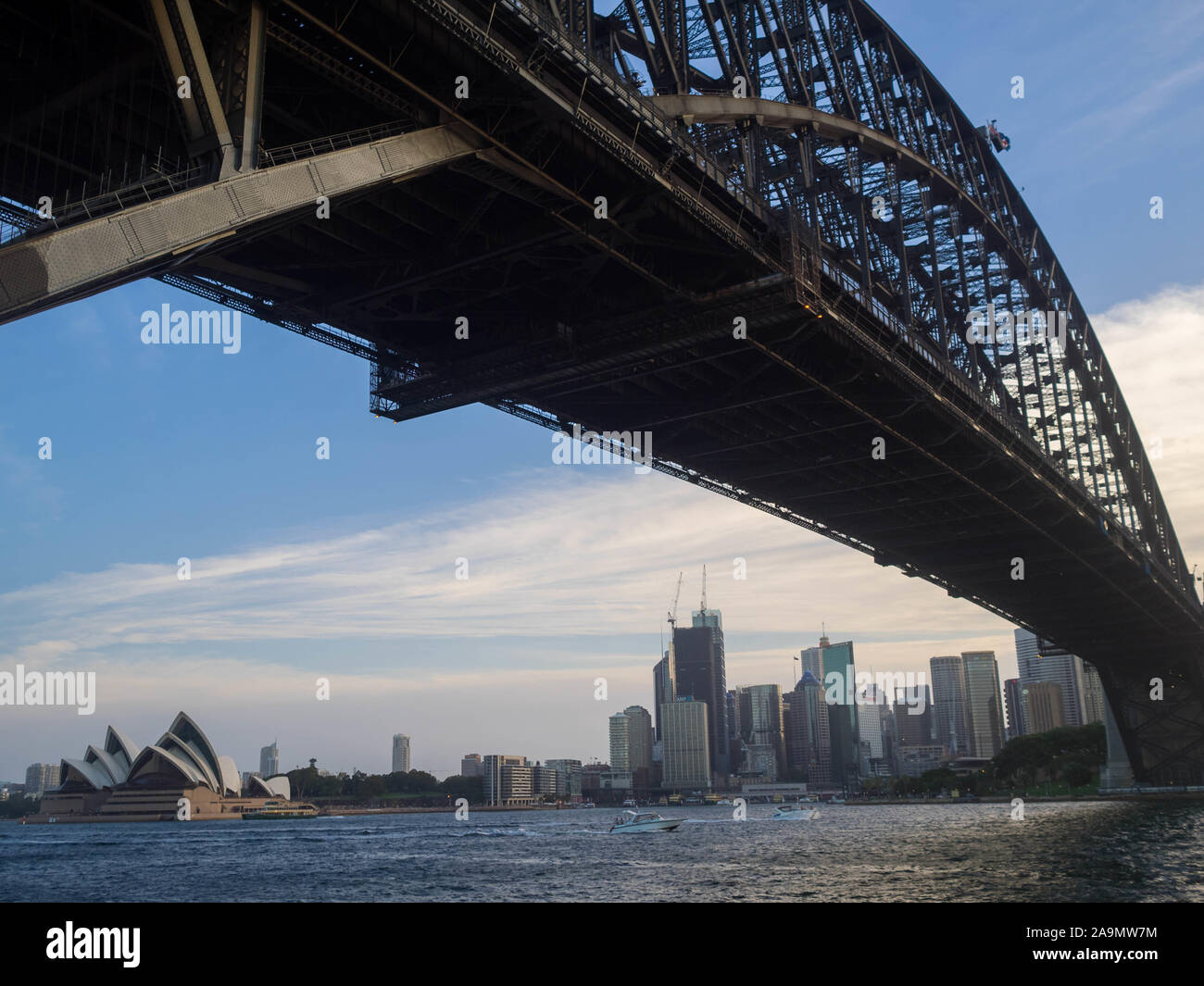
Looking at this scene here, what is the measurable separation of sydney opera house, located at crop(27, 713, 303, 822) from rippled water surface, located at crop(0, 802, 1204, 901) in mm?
61022

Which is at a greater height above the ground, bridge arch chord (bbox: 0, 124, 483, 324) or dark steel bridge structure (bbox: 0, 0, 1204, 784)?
dark steel bridge structure (bbox: 0, 0, 1204, 784)

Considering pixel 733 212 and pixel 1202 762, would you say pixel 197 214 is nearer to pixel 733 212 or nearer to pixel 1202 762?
pixel 733 212

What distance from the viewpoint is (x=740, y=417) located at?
40.7m

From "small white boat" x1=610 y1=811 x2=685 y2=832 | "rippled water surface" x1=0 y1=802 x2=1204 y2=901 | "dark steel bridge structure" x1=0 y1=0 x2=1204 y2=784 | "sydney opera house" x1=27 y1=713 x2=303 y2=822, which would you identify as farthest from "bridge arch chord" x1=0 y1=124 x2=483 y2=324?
"sydney opera house" x1=27 y1=713 x2=303 y2=822

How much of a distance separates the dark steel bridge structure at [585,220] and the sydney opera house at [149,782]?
120261mm

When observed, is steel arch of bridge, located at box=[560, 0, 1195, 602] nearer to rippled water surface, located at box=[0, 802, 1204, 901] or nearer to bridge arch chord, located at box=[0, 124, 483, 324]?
bridge arch chord, located at box=[0, 124, 483, 324]

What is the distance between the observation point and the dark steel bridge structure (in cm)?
1611

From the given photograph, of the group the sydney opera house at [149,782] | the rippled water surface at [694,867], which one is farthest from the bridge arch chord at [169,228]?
the sydney opera house at [149,782]

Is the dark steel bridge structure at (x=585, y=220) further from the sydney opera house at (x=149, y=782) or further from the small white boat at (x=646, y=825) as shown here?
the sydney opera house at (x=149, y=782)
